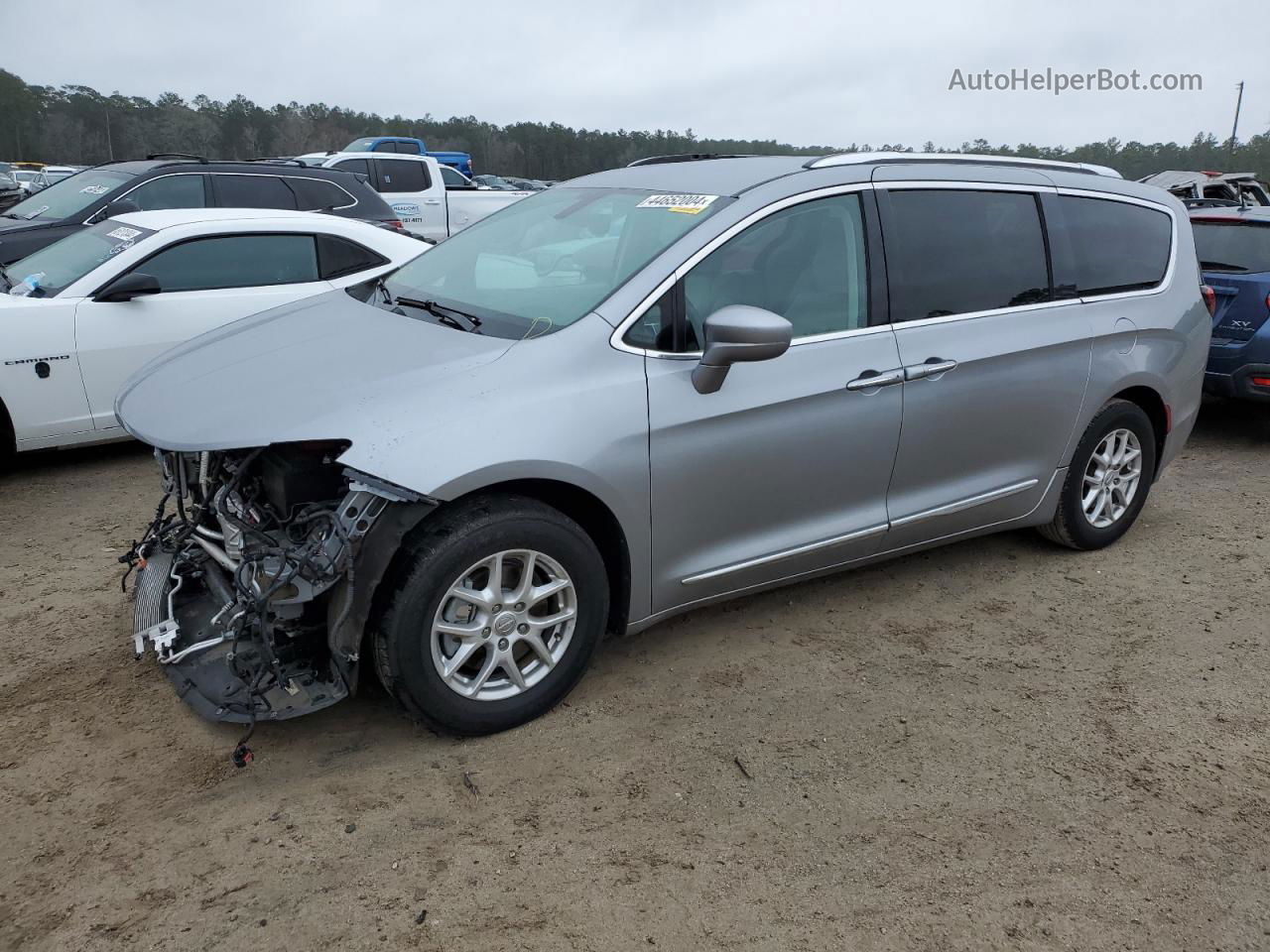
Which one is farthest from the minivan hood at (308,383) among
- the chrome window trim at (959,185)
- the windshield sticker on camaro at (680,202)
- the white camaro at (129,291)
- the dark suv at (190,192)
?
the dark suv at (190,192)

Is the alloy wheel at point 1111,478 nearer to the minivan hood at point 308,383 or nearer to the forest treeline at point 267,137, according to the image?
the minivan hood at point 308,383

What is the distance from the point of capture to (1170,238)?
4695 mm

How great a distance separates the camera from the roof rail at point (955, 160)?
372 cm

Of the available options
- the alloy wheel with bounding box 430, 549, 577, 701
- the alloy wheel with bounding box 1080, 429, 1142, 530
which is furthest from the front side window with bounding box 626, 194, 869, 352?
the alloy wheel with bounding box 1080, 429, 1142, 530

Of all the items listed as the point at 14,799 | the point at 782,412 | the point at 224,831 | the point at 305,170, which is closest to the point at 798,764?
the point at 782,412

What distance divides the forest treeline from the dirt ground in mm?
60497

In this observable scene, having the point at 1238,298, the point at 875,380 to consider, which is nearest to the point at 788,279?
the point at 875,380

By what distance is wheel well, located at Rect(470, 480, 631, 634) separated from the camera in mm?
3027

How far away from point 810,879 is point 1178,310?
3521mm

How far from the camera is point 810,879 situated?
254cm

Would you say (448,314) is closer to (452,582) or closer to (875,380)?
(452,582)

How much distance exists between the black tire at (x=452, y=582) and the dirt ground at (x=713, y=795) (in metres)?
0.13

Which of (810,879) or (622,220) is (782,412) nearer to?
(622,220)

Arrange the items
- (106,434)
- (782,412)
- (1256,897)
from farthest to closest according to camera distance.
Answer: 1. (106,434)
2. (782,412)
3. (1256,897)
